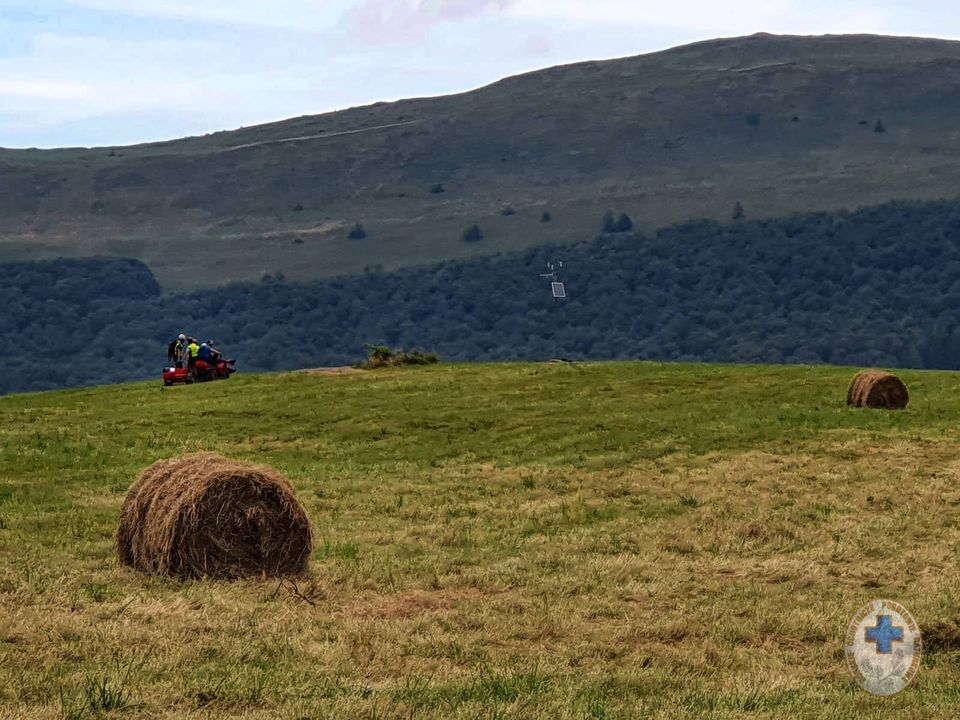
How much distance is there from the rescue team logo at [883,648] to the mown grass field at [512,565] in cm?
18

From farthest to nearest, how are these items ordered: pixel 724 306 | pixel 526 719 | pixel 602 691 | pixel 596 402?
pixel 724 306, pixel 596 402, pixel 602 691, pixel 526 719

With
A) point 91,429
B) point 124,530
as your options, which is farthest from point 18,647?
point 91,429

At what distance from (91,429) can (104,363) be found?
13413cm

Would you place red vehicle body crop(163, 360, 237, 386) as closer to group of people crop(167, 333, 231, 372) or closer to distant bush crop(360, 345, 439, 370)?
group of people crop(167, 333, 231, 372)

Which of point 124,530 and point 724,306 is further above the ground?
point 124,530

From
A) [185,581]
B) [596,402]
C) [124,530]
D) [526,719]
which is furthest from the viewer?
[596,402]

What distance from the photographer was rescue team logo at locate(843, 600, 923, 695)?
41.8 feet

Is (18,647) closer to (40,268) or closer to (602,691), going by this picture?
(602,691)

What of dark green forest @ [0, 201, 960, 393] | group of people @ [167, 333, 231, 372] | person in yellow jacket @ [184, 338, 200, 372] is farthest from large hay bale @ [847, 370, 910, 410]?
dark green forest @ [0, 201, 960, 393]

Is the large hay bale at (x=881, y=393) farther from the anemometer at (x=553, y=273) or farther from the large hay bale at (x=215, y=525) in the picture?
the anemometer at (x=553, y=273)

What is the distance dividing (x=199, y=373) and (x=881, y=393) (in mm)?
23224

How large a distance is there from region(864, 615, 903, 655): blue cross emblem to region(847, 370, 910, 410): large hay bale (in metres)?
22.1

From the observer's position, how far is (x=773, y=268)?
166 m

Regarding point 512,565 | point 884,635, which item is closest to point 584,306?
point 512,565
